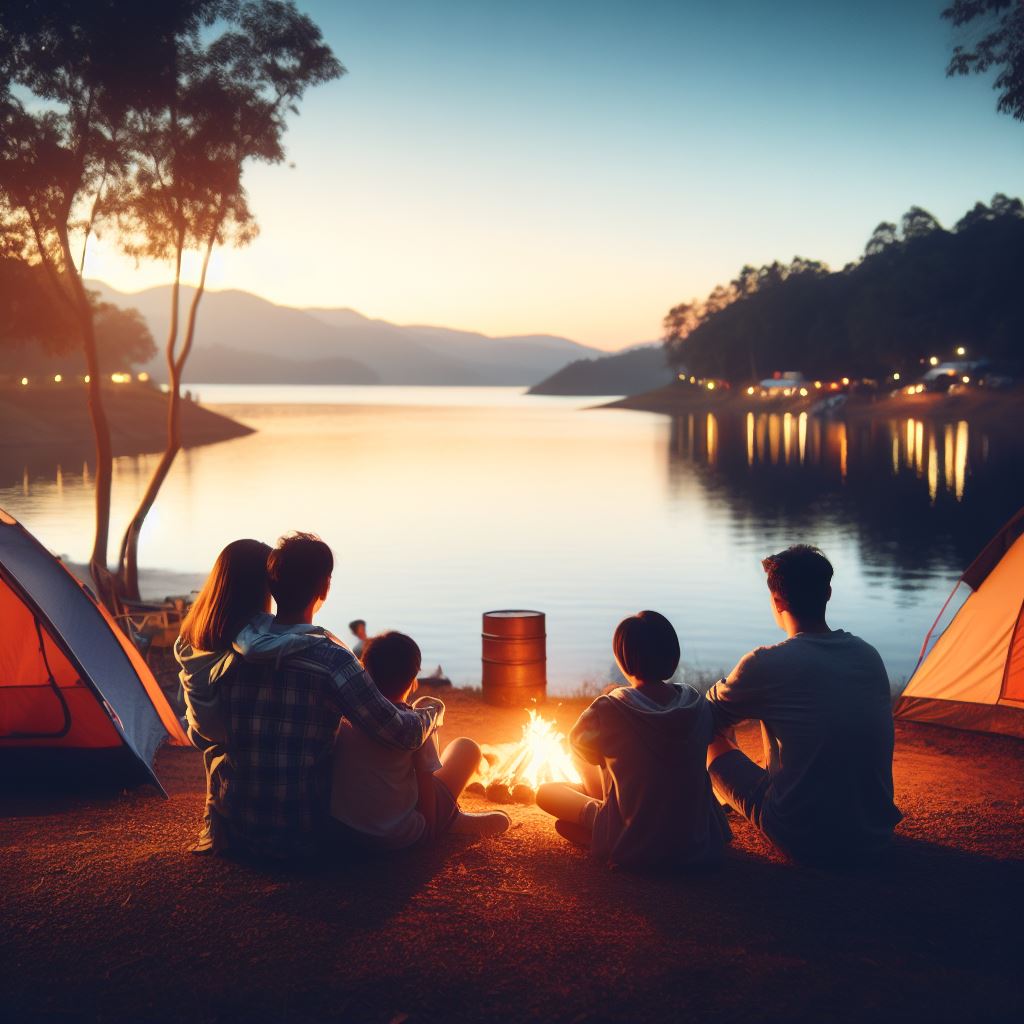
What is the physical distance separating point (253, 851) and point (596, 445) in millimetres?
66159

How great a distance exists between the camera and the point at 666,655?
4543 mm

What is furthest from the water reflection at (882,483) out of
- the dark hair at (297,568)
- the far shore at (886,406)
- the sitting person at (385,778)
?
the dark hair at (297,568)

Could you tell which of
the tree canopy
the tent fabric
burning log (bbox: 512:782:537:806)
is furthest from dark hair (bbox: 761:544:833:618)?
the tree canopy

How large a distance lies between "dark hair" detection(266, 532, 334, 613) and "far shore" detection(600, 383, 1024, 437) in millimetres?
64329

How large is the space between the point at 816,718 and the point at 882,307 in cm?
8410

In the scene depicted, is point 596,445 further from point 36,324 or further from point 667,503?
point 36,324

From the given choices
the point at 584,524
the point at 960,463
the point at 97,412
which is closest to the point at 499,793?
the point at 97,412

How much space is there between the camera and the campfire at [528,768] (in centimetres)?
620

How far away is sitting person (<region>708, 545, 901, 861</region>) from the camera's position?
15.2 feet

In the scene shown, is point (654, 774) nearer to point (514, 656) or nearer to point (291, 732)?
point (291, 732)

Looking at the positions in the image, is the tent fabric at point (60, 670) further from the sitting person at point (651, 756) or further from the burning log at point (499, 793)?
the sitting person at point (651, 756)

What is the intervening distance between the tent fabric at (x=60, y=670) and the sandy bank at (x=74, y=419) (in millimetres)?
55893

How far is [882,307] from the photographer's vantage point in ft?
271

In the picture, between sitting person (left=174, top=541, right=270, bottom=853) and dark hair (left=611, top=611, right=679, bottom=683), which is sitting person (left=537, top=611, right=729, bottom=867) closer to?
dark hair (left=611, top=611, right=679, bottom=683)
